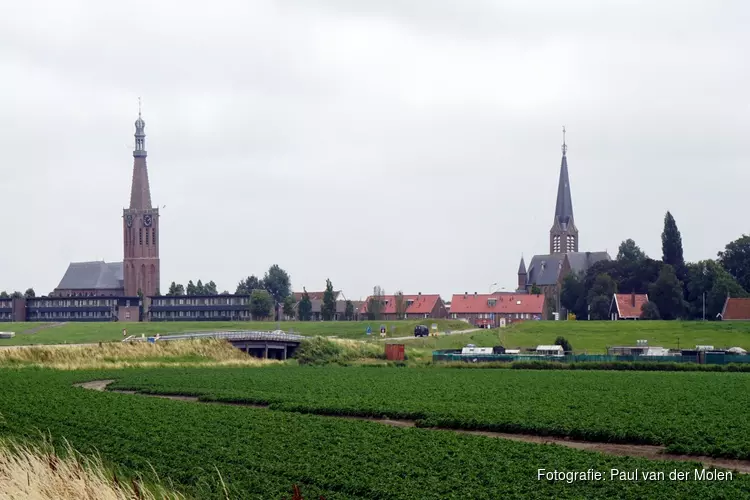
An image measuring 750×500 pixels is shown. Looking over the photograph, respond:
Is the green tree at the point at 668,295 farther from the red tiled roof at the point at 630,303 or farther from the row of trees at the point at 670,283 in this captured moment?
→ the red tiled roof at the point at 630,303

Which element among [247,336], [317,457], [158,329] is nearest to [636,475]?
[317,457]

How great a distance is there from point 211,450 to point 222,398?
1939 centimetres

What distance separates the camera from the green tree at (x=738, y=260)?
15612cm

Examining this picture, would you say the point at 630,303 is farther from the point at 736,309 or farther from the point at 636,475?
the point at 636,475

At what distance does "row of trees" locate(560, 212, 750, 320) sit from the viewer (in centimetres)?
14462

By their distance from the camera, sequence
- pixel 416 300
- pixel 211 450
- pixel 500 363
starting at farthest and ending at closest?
pixel 416 300 → pixel 500 363 → pixel 211 450

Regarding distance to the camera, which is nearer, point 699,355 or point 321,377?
point 321,377

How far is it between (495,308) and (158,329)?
66.9 m

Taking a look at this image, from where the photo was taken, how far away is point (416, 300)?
199875 mm

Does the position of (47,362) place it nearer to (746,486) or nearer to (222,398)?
(222,398)

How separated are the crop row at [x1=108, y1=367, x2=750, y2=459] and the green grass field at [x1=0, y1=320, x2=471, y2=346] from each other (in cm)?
6211

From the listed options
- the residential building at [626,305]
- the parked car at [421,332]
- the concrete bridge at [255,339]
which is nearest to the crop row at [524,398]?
the concrete bridge at [255,339]

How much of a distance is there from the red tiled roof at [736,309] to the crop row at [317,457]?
107m

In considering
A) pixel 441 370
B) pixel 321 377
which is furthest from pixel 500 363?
pixel 321 377
